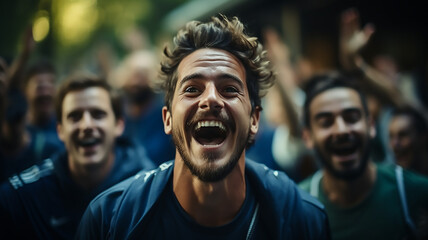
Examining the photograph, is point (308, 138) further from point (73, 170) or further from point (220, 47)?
point (73, 170)

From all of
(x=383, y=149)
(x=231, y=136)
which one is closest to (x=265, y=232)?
(x=231, y=136)

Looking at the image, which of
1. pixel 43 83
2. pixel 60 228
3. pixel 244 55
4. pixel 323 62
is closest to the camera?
pixel 244 55

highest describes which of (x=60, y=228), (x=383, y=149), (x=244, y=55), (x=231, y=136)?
(x=244, y=55)

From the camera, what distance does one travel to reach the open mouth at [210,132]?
200 centimetres

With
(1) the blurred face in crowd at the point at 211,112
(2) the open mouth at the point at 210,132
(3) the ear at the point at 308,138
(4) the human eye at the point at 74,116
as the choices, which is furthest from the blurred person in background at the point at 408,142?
(4) the human eye at the point at 74,116

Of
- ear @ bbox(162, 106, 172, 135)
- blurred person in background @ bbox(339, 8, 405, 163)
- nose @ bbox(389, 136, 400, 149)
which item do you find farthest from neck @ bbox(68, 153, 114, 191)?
nose @ bbox(389, 136, 400, 149)

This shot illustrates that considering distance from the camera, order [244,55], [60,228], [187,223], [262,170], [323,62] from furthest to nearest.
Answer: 1. [323,62]
2. [60,228]
3. [262,170]
4. [244,55]
5. [187,223]

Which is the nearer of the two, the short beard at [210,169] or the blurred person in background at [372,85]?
the short beard at [210,169]

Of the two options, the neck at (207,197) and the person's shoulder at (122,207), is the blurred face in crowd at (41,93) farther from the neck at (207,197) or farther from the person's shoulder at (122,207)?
the neck at (207,197)

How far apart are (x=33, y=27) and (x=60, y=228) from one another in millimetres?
2093

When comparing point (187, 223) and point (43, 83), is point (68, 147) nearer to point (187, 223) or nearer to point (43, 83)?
point (187, 223)

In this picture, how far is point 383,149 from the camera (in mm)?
3848

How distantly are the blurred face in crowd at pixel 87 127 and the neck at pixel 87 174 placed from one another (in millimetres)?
13

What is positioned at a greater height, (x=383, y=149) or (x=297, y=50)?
(x=297, y=50)
